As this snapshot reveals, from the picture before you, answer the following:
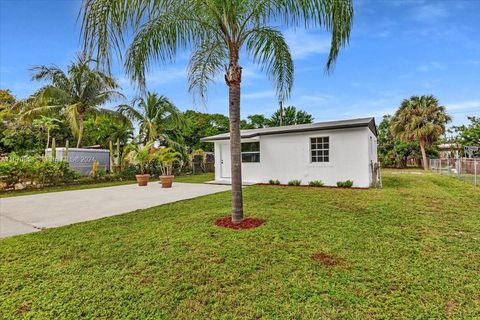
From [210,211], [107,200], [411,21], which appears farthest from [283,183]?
[411,21]

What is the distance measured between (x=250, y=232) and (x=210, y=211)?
6.73 ft

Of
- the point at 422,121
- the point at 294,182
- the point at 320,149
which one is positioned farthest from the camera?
the point at 422,121

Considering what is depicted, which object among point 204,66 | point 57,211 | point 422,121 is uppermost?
point 422,121

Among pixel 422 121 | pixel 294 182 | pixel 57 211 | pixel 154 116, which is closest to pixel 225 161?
pixel 294 182

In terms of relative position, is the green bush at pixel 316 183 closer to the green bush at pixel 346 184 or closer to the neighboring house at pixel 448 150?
the green bush at pixel 346 184

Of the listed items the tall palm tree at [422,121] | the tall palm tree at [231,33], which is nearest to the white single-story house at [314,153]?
the tall palm tree at [231,33]

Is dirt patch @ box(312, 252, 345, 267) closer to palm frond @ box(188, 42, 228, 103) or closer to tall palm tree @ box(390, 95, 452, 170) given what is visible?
palm frond @ box(188, 42, 228, 103)

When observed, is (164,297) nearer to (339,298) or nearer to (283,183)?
(339,298)

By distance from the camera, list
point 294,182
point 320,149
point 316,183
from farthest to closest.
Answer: point 294,182 < point 320,149 < point 316,183

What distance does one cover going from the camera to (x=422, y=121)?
1029 inches

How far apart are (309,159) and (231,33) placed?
821 cm

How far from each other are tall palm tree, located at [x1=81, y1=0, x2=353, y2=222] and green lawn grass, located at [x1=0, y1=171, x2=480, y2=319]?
4.83ft

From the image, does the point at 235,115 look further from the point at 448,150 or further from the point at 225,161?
the point at 448,150

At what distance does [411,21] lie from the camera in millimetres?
11062
